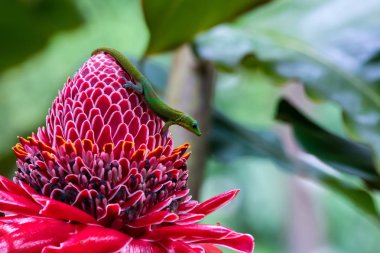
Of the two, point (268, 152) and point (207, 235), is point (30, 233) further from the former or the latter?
point (268, 152)

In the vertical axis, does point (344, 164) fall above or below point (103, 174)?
below

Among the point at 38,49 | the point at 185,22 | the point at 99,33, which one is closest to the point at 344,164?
the point at 185,22

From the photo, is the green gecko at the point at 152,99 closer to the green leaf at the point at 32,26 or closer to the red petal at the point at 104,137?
the red petal at the point at 104,137

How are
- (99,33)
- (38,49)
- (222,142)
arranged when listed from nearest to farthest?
(222,142) → (38,49) → (99,33)

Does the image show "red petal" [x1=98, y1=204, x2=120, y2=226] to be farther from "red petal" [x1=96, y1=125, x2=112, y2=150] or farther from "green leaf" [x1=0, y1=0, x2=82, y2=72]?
"green leaf" [x1=0, y1=0, x2=82, y2=72]

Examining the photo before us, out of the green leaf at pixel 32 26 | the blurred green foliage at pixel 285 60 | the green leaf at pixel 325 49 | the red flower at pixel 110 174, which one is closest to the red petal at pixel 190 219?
the red flower at pixel 110 174

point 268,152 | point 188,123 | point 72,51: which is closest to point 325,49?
point 268,152

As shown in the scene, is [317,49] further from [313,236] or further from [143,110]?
[313,236]

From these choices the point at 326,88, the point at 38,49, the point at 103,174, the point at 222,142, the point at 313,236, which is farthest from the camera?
the point at 313,236
